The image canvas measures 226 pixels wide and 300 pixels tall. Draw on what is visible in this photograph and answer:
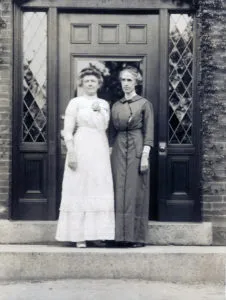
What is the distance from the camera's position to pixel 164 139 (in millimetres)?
7441

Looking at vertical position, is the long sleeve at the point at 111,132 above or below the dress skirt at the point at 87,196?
above

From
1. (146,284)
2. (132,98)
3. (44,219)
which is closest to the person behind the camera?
(146,284)

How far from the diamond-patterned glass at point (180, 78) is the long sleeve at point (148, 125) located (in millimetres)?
618

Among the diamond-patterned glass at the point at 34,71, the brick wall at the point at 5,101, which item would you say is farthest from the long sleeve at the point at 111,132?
the brick wall at the point at 5,101

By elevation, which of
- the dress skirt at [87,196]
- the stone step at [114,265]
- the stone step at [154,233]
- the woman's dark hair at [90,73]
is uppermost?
the woman's dark hair at [90,73]

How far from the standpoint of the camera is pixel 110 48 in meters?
7.55

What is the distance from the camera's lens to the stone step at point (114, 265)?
6703 mm

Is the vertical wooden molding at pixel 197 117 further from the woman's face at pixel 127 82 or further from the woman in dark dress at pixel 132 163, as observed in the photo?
the woman's face at pixel 127 82

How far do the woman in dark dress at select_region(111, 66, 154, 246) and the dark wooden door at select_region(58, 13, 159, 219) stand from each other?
0.55 metres

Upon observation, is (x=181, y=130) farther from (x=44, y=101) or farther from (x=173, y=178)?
(x=44, y=101)

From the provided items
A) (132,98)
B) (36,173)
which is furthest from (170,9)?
(36,173)

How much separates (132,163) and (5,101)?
1.65 metres

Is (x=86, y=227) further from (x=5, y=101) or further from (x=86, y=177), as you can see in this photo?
(x=5, y=101)

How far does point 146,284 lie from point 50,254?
1.06 metres
